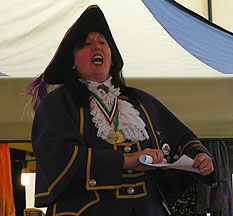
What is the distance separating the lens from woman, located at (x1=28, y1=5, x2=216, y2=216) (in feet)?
5.45

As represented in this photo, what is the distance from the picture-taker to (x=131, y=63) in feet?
9.68

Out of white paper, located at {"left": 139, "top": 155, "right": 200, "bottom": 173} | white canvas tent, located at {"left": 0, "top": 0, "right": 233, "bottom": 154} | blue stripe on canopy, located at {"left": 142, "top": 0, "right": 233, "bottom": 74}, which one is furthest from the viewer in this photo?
blue stripe on canopy, located at {"left": 142, "top": 0, "right": 233, "bottom": 74}

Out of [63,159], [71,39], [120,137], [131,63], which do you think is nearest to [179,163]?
[120,137]

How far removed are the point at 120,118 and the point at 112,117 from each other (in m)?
0.03

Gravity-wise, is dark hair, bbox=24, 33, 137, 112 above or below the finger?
above

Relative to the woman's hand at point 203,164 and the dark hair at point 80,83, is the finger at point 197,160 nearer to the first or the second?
the woman's hand at point 203,164

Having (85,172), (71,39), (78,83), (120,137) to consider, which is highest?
(71,39)

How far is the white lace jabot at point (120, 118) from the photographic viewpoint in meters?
1.77

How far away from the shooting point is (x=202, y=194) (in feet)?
11.8

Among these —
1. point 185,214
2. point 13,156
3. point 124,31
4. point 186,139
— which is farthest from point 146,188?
point 13,156

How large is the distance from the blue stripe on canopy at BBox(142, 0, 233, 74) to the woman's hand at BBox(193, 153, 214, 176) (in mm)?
1282

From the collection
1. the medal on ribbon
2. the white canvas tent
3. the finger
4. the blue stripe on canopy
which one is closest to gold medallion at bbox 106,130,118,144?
the medal on ribbon

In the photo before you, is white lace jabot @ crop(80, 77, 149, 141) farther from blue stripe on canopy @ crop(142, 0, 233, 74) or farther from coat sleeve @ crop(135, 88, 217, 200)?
blue stripe on canopy @ crop(142, 0, 233, 74)

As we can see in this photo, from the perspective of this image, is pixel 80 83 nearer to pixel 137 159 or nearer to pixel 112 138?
pixel 112 138
